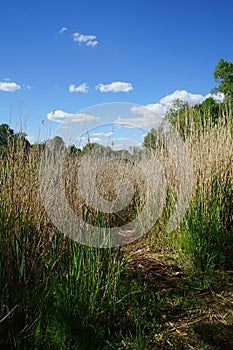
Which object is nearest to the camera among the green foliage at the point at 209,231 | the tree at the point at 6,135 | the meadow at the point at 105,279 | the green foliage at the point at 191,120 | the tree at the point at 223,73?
the meadow at the point at 105,279

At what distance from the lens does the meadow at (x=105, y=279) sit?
1.74 meters

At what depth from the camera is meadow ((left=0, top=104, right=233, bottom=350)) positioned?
1744mm

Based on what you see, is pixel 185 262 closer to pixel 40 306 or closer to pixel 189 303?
pixel 189 303

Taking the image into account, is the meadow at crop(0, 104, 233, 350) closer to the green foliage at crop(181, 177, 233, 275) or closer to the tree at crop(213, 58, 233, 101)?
the green foliage at crop(181, 177, 233, 275)

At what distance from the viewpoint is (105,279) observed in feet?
6.80

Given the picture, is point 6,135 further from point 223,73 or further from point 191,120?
point 223,73

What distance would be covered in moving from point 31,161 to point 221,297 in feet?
5.77

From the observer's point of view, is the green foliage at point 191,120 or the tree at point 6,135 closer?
the tree at point 6,135

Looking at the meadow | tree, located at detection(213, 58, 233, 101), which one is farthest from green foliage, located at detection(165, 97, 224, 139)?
tree, located at detection(213, 58, 233, 101)

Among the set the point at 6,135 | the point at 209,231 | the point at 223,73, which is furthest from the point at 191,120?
the point at 223,73

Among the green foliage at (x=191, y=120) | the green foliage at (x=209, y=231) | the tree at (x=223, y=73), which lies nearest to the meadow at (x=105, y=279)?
the green foliage at (x=209, y=231)

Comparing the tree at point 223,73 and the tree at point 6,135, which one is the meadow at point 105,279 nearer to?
the tree at point 6,135

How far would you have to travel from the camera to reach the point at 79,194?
2381 millimetres

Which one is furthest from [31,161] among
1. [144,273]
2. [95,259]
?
[144,273]
